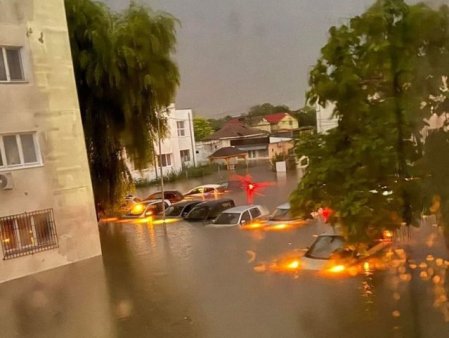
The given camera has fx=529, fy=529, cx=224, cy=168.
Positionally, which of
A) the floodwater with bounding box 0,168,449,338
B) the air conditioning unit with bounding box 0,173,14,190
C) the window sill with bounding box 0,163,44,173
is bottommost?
the floodwater with bounding box 0,168,449,338

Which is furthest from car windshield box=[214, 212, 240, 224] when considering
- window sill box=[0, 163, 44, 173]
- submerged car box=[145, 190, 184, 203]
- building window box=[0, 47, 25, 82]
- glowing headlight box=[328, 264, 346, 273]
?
building window box=[0, 47, 25, 82]

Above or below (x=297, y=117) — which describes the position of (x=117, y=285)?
below

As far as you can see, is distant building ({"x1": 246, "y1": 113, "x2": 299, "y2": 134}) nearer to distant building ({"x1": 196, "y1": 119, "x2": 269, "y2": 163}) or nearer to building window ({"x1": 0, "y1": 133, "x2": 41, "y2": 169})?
distant building ({"x1": 196, "y1": 119, "x2": 269, "y2": 163})

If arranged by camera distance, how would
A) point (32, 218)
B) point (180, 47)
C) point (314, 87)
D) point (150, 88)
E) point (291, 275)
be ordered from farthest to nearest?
1. point (150, 88)
2. point (32, 218)
3. point (180, 47)
4. point (291, 275)
5. point (314, 87)

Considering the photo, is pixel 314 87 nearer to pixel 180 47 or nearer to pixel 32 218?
pixel 180 47

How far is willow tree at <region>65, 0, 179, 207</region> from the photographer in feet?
10.0

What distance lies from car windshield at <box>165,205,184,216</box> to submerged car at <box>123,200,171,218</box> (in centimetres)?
3

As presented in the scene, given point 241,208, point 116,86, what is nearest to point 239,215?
point 241,208

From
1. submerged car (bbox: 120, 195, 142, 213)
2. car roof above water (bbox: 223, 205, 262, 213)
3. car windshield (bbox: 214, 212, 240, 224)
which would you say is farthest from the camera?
submerged car (bbox: 120, 195, 142, 213)

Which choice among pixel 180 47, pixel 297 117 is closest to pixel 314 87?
pixel 297 117

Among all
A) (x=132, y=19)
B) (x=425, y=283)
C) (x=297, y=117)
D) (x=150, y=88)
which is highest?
(x=132, y=19)

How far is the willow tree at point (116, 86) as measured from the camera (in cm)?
305

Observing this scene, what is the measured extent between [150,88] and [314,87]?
1.95 metres

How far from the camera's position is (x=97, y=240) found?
10.4 ft
